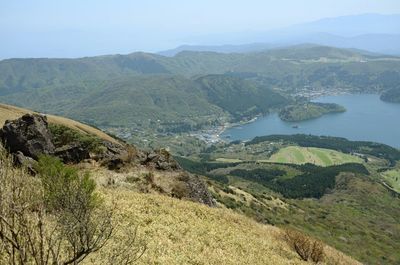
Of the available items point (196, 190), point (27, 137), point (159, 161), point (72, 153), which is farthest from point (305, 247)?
point (27, 137)

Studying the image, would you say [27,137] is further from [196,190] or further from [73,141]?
[196,190]

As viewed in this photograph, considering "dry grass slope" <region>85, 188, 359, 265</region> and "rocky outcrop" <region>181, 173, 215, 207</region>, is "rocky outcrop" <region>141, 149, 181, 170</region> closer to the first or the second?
"rocky outcrop" <region>181, 173, 215, 207</region>

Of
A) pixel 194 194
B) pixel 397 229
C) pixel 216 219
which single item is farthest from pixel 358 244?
pixel 216 219

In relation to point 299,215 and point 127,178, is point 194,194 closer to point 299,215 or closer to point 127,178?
point 127,178

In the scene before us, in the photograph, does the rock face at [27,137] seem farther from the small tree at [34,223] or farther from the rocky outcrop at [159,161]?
the small tree at [34,223]

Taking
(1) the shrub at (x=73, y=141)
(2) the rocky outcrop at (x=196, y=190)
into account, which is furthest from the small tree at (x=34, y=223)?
(1) the shrub at (x=73, y=141)
